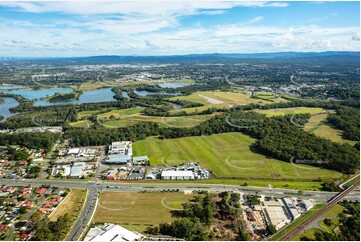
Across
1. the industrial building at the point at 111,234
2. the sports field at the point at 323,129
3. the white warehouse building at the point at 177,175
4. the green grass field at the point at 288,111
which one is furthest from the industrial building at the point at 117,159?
the green grass field at the point at 288,111

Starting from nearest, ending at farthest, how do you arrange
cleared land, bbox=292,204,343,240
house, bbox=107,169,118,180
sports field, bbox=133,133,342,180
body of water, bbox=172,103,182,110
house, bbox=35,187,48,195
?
1. cleared land, bbox=292,204,343,240
2. house, bbox=35,187,48,195
3. house, bbox=107,169,118,180
4. sports field, bbox=133,133,342,180
5. body of water, bbox=172,103,182,110

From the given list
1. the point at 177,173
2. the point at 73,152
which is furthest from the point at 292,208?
the point at 73,152

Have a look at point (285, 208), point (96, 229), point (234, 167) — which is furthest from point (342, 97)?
point (96, 229)

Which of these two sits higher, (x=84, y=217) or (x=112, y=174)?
(x=112, y=174)

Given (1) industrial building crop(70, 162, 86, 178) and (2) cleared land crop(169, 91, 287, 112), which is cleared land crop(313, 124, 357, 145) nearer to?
(2) cleared land crop(169, 91, 287, 112)

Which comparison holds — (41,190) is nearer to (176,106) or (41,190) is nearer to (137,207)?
(137,207)

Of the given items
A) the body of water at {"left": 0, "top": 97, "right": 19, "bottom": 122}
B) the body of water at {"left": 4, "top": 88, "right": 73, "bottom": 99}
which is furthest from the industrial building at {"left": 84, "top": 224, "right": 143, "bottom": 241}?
the body of water at {"left": 4, "top": 88, "right": 73, "bottom": 99}
